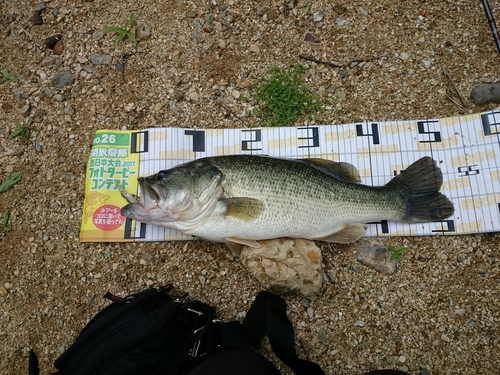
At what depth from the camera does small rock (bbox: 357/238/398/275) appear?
12.4ft

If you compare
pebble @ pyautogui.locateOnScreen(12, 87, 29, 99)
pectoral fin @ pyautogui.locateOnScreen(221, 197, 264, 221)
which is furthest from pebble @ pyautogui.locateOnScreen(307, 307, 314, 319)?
pebble @ pyautogui.locateOnScreen(12, 87, 29, 99)

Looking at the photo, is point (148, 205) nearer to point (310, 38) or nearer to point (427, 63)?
point (310, 38)

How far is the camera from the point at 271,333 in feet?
10.7

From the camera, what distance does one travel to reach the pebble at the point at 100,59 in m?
4.37

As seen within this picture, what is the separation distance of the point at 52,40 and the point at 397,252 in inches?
178

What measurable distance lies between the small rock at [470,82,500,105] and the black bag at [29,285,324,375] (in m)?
2.98

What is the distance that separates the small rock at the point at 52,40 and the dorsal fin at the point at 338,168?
3.25 meters

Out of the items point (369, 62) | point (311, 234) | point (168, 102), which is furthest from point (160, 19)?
point (311, 234)

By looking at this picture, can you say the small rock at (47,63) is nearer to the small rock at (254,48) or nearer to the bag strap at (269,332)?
the small rock at (254,48)

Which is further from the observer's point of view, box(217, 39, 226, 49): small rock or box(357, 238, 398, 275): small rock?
box(217, 39, 226, 49): small rock

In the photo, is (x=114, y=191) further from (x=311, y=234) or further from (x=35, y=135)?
(x=311, y=234)

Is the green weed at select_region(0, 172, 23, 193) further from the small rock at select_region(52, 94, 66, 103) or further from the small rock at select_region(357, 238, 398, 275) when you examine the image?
the small rock at select_region(357, 238, 398, 275)

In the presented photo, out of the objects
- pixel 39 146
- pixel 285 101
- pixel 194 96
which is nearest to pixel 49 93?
pixel 39 146

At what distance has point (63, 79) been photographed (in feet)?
14.3
